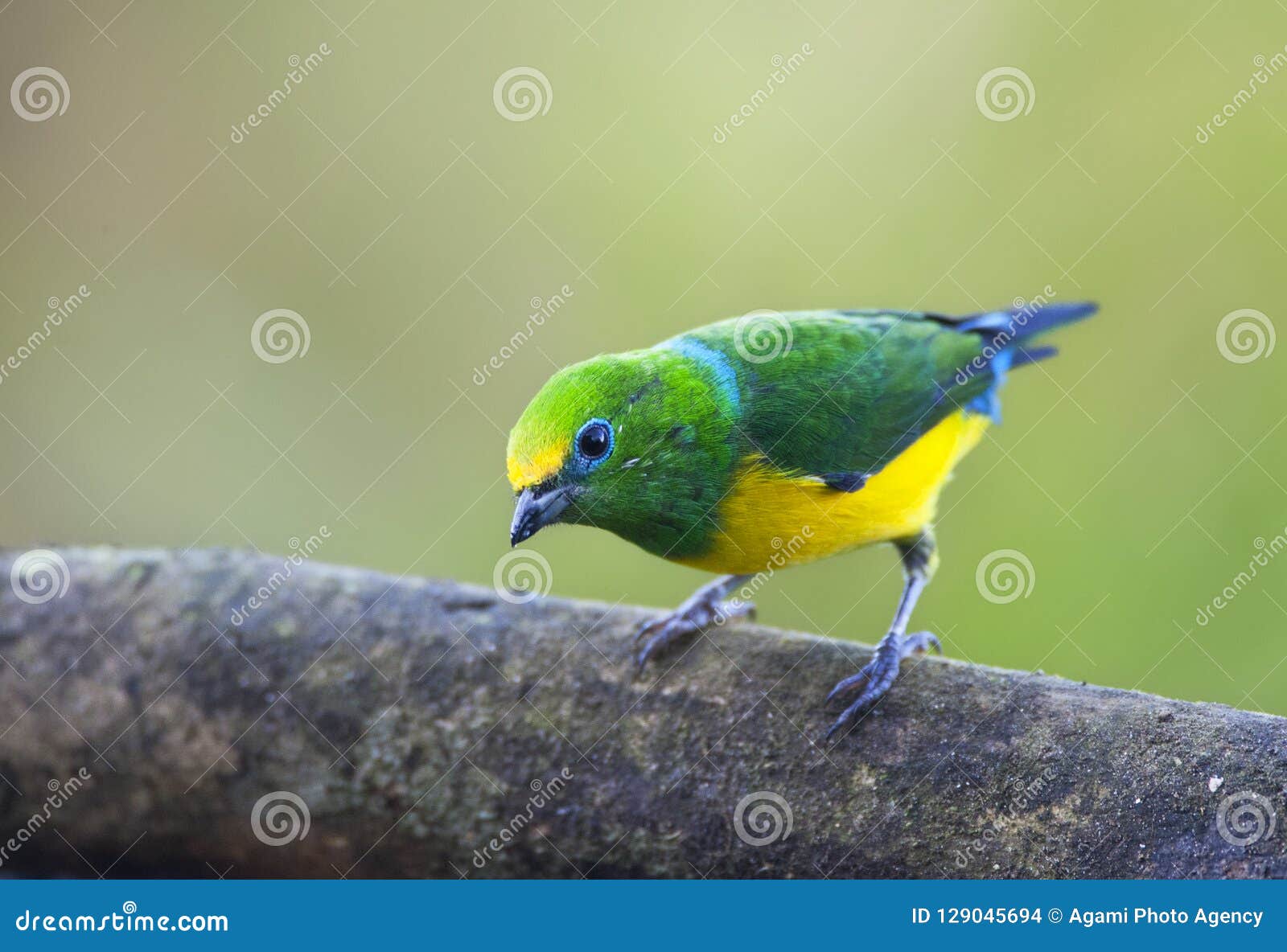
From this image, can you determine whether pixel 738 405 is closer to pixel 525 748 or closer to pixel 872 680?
pixel 872 680

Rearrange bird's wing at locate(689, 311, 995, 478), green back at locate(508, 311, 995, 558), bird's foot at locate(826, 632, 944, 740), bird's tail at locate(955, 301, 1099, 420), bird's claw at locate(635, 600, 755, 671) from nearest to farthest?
bird's foot at locate(826, 632, 944, 740) < green back at locate(508, 311, 995, 558) < bird's claw at locate(635, 600, 755, 671) < bird's wing at locate(689, 311, 995, 478) < bird's tail at locate(955, 301, 1099, 420)

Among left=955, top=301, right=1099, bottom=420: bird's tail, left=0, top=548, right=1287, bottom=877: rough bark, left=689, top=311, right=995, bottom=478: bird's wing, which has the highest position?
left=955, top=301, right=1099, bottom=420: bird's tail

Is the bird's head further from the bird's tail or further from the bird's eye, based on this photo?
the bird's tail

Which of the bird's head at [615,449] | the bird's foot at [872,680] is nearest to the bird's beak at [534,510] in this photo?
the bird's head at [615,449]

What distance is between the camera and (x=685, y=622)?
12.3ft

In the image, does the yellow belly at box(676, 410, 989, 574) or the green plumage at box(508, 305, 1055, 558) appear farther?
the yellow belly at box(676, 410, 989, 574)

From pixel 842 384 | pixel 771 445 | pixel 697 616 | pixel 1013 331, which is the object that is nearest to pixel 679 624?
pixel 697 616

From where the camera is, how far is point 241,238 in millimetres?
6875

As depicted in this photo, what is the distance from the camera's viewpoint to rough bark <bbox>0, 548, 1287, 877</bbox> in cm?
258

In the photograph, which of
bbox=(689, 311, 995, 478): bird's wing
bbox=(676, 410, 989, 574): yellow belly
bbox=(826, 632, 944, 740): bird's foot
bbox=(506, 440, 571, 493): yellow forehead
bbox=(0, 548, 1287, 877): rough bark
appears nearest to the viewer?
bbox=(0, 548, 1287, 877): rough bark

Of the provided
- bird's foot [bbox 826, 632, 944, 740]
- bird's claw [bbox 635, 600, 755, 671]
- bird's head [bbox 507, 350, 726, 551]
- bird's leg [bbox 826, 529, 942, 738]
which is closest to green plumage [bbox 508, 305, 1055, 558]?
bird's head [bbox 507, 350, 726, 551]

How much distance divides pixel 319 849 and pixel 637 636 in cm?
122

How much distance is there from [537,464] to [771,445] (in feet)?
3.05

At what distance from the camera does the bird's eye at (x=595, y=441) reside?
3.26 m
